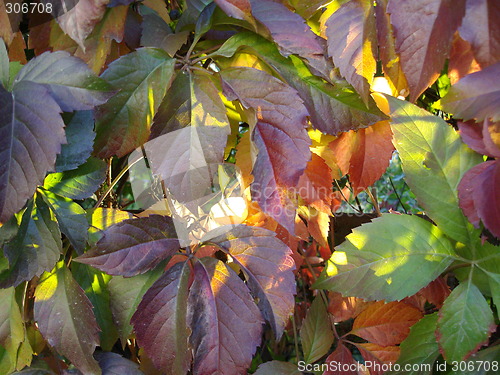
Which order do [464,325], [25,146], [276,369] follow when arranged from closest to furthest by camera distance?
1. [25,146]
2. [464,325]
3. [276,369]

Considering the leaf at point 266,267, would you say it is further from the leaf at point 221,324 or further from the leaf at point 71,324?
the leaf at point 71,324

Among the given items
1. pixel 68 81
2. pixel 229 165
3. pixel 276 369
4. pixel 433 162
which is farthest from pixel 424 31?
pixel 276 369

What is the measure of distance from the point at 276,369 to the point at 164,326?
0.78ft

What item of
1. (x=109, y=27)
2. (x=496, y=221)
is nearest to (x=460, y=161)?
(x=496, y=221)

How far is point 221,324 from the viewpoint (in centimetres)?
→ 59

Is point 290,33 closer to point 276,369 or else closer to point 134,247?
point 134,247

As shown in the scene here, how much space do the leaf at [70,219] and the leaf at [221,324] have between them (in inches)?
6.2

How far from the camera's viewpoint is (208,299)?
1.96 ft

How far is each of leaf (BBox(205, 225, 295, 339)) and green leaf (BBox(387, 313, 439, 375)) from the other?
0.24 metres

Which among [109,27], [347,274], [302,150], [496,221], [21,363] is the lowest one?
[21,363]

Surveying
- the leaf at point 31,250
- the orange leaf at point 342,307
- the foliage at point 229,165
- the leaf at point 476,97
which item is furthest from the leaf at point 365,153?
the leaf at point 31,250

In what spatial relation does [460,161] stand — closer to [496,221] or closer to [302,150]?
[496,221]

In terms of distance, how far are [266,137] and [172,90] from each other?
140 mm

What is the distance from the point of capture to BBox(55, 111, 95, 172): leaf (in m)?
0.61
